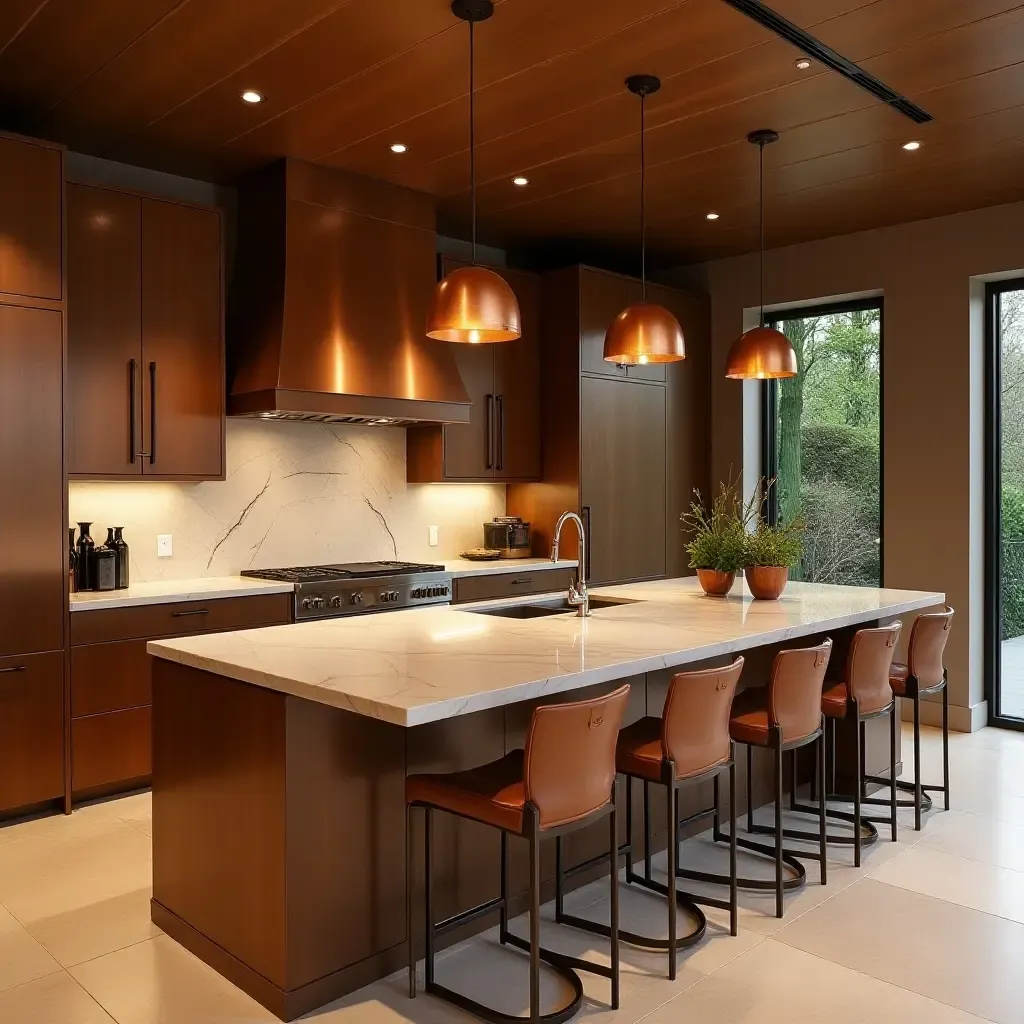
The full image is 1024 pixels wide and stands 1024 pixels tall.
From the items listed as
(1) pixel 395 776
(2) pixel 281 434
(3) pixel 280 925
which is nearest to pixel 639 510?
(2) pixel 281 434

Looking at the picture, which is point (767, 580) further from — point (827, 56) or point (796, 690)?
point (827, 56)

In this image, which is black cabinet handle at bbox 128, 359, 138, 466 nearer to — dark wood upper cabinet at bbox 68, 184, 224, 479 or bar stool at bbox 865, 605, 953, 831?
dark wood upper cabinet at bbox 68, 184, 224, 479

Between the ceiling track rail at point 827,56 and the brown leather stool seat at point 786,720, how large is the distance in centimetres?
208

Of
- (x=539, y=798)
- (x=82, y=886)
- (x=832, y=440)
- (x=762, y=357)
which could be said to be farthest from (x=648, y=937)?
(x=832, y=440)

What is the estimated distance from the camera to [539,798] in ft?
7.57

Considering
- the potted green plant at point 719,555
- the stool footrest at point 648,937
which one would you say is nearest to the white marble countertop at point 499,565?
the potted green plant at point 719,555

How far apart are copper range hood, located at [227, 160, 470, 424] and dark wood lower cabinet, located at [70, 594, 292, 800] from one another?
104 centimetres

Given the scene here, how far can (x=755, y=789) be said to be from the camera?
4.07 m

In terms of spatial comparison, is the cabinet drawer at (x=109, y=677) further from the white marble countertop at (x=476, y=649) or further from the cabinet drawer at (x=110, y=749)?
the white marble countertop at (x=476, y=649)

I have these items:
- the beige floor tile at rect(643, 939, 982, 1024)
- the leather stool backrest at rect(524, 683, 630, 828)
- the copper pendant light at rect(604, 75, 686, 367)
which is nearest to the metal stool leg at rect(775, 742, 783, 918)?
the beige floor tile at rect(643, 939, 982, 1024)

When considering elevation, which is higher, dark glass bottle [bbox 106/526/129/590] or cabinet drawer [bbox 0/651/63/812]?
dark glass bottle [bbox 106/526/129/590]

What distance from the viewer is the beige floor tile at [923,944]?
2580mm

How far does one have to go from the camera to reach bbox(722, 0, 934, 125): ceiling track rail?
311 cm

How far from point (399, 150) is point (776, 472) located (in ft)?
11.4
